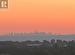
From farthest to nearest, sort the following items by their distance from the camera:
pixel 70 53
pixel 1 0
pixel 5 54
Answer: pixel 70 53 < pixel 5 54 < pixel 1 0

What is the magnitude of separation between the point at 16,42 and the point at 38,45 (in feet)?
4.26

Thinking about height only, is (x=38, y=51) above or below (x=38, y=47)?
below

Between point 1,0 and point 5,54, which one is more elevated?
point 1,0

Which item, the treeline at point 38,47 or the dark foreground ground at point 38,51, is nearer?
the dark foreground ground at point 38,51

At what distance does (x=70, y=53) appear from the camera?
16.9 metres

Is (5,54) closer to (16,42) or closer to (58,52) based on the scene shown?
(16,42)

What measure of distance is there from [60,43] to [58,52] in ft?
1.79

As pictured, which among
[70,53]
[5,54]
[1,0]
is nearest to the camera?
[1,0]

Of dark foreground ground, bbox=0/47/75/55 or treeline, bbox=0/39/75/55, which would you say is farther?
treeline, bbox=0/39/75/55

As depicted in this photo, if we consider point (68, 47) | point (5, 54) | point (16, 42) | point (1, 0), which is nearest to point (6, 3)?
point (1, 0)

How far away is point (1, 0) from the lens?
8.38 m

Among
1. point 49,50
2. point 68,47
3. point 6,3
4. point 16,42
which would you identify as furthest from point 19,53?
point 6,3

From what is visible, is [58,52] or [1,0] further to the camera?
[58,52]

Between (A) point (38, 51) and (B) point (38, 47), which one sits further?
(B) point (38, 47)
